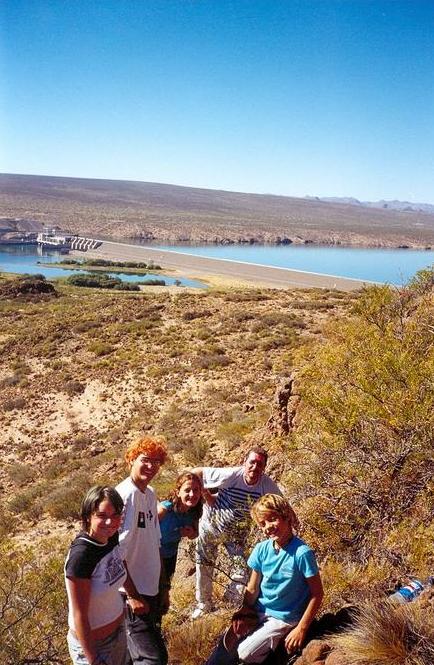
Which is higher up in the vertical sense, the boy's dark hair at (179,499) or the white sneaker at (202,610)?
the boy's dark hair at (179,499)

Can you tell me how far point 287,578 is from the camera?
300 cm

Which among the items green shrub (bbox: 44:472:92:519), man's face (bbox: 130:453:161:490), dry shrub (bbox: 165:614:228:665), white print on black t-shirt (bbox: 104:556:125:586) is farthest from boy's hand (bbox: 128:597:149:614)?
green shrub (bbox: 44:472:92:519)

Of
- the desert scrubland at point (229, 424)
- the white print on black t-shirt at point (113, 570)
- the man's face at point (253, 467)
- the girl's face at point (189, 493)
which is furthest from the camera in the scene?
the desert scrubland at point (229, 424)

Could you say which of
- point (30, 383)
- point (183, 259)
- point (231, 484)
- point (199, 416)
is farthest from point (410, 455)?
point (183, 259)

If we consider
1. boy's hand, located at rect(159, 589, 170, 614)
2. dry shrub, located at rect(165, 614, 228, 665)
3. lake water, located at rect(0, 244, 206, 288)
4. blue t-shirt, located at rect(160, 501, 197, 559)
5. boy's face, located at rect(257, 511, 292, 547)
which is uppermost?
boy's face, located at rect(257, 511, 292, 547)

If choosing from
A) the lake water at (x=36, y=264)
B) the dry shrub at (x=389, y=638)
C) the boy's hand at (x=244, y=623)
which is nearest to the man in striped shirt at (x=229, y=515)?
the boy's hand at (x=244, y=623)

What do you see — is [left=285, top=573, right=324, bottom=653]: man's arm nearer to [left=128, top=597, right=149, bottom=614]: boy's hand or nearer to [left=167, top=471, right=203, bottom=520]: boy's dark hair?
[left=128, top=597, right=149, bottom=614]: boy's hand

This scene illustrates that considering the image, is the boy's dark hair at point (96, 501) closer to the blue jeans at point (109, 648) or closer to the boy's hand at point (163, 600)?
the blue jeans at point (109, 648)

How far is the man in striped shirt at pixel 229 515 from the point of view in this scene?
13.0 feet

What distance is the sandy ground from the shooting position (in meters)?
49.7

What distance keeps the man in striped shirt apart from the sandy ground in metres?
38.1

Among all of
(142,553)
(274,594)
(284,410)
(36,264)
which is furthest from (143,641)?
(36,264)

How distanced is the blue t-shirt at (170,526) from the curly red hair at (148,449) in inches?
21.9

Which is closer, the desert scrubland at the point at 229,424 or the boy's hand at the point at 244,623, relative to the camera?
the boy's hand at the point at 244,623
